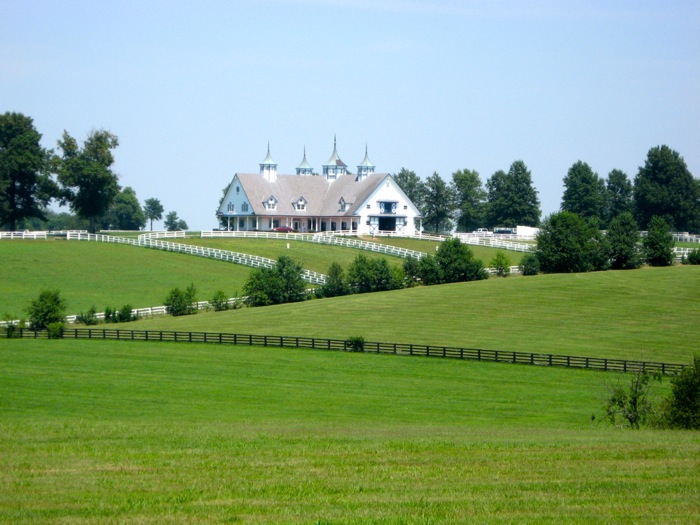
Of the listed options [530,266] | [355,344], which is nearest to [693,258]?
[530,266]

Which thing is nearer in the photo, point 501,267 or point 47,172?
point 501,267

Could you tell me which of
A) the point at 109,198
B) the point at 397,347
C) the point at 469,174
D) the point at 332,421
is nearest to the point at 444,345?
the point at 397,347

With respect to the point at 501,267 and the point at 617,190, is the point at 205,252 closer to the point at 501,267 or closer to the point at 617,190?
the point at 501,267

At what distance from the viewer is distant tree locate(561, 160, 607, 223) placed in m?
155

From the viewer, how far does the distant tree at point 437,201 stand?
151750 mm

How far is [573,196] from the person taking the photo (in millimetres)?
156125

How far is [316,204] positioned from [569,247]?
151 ft

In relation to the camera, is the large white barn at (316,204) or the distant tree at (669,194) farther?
the distant tree at (669,194)

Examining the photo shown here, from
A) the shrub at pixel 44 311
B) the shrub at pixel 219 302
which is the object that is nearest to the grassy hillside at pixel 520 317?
the shrub at pixel 219 302

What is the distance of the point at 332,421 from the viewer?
30938 mm

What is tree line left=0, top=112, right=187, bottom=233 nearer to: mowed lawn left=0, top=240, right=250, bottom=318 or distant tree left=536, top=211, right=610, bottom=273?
mowed lawn left=0, top=240, right=250, bottom=318

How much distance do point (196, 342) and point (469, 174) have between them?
10963 centimetres

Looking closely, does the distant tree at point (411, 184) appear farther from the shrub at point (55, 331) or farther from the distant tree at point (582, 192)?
the shrub at point (55, 331)

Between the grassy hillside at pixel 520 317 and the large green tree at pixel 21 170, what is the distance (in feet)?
157
